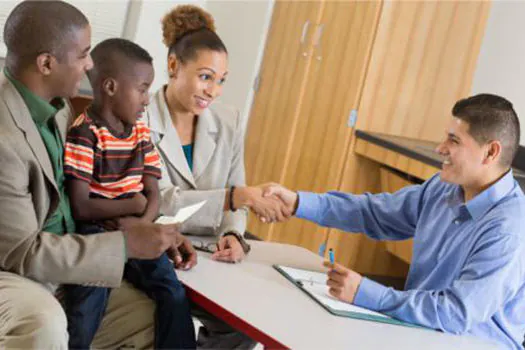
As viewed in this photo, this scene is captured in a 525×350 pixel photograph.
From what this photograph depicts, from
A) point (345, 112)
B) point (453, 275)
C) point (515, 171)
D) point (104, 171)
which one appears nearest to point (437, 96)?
point (345, 112)

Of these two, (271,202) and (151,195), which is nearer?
(151,195)

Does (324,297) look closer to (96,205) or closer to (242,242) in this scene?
(242,242)

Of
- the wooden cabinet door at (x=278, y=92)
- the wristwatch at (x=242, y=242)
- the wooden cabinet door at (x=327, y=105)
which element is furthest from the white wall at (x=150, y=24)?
the wristwatch at (x=242, y=242)

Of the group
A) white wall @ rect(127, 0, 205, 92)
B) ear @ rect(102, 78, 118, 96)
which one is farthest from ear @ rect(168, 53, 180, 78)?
white wall @ rect(127, 0, 205, 92)

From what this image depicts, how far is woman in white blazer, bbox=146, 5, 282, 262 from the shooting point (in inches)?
108

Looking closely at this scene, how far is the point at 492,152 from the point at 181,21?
46.6 inches

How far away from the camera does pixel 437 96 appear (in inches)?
183

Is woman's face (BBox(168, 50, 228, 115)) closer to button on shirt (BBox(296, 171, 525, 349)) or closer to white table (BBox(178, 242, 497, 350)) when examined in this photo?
white table (BBox(178, 242, 497, 350))

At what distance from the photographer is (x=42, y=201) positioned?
6.61 ft

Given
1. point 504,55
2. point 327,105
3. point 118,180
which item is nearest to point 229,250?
point 118,180

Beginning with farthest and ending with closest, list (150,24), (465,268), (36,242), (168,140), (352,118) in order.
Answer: (150,24) → (352,118) → (168,140) → (465,268) → (36,242)

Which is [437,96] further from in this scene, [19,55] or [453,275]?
[19,55]

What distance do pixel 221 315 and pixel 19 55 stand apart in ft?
2.57

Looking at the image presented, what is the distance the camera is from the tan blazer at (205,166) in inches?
107
